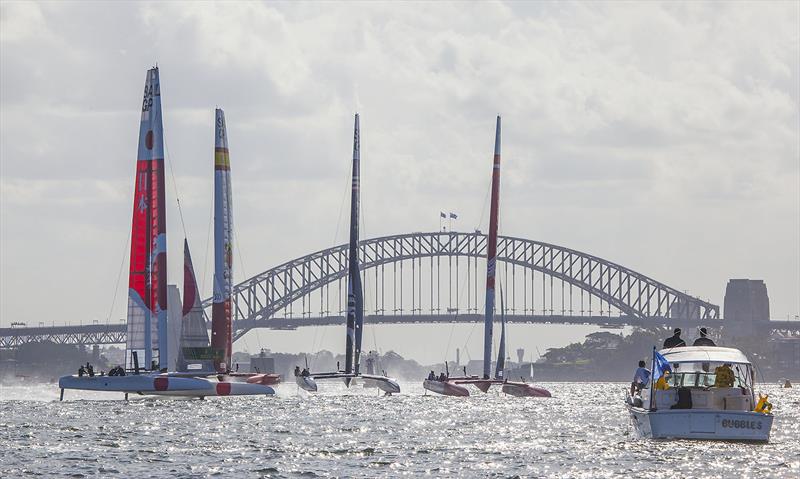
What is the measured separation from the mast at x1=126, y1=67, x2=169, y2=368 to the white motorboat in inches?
1233

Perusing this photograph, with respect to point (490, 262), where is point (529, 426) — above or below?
A: below

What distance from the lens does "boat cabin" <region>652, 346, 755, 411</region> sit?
42.9 metres

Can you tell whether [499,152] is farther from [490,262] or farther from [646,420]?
[646,420]

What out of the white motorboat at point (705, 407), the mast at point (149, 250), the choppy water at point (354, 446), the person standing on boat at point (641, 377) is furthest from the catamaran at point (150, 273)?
the white motorboat at point (705, 407)

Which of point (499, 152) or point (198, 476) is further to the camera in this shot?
point (499, 152)

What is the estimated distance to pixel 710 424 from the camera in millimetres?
42312

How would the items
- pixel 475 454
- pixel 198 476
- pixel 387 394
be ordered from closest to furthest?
pixel 198 476 < pixel 475 454 < pixel 387 394

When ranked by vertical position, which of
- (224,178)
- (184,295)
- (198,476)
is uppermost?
(224,178)

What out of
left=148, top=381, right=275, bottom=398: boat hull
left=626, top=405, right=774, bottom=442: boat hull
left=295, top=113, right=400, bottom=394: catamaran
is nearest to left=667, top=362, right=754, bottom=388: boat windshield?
left=626, top=405, right=774, bottom=442: boat hull

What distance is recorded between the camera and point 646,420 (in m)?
44.0

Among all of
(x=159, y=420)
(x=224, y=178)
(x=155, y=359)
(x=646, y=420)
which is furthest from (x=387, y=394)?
(x=646, y=420)

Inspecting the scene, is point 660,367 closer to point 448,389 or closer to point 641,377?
point 641,377

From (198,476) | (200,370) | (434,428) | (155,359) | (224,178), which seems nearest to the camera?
(198,476)

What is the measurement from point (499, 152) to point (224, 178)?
15148 mm
